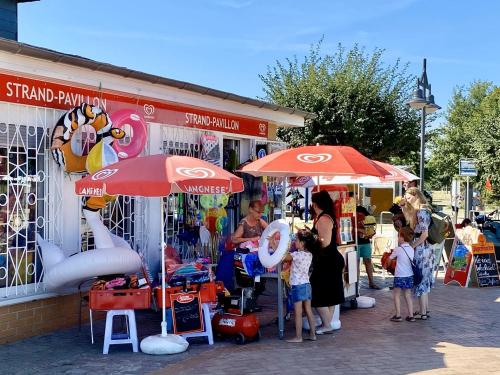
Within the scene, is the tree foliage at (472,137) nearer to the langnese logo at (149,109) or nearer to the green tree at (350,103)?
the green tree at (350,103)

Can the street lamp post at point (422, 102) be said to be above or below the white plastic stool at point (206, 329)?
above

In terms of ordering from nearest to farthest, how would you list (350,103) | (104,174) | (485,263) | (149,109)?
1. (104,174)
2. (149,109)
3. (485,263)
4. (350,103)

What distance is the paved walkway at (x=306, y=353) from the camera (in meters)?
5.86

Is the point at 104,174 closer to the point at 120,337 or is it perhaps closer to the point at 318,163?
A: the point at 120,337

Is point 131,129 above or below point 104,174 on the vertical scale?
above

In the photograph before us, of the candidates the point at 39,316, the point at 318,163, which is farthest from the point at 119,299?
the point at 318,163

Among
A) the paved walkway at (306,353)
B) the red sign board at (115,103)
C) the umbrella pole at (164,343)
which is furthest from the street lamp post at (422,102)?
the umbrella pole at (164,343)

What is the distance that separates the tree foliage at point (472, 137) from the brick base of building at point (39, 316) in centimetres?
2175

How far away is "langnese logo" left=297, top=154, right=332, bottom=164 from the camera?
7235 millimetres

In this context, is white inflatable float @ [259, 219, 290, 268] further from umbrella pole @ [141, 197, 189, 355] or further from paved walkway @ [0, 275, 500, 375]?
umbrella pole @ [141, 197, 189, 355]

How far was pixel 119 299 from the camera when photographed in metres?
6.40

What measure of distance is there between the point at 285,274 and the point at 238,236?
3.00ft

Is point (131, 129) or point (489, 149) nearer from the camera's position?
point (131, 129)

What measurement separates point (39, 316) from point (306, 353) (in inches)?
122
